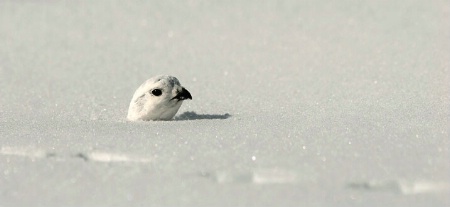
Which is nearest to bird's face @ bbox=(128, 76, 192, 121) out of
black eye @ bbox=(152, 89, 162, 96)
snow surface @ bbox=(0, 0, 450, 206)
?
Result: black eye @ bbox=(152, 89, 162, 96)

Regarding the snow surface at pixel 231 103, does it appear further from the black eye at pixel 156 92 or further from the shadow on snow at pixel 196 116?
the black eye at pixel 156 92

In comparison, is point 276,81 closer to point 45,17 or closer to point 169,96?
point 169,96

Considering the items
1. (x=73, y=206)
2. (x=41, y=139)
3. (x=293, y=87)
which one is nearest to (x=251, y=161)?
(x=73, y=206)

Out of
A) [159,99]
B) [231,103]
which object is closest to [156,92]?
[159,99]

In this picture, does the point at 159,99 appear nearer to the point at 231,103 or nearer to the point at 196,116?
the point at 196,116

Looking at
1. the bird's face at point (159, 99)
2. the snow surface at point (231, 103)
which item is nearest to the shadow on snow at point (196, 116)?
the snow surface at point (231, 103)

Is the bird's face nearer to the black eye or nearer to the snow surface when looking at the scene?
the black eye
